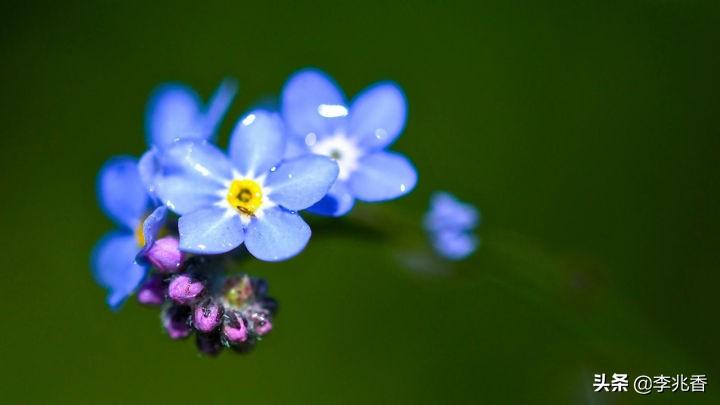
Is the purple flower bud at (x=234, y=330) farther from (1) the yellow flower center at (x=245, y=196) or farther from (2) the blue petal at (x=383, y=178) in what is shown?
(2) the blue petal at (x=383, y=178)

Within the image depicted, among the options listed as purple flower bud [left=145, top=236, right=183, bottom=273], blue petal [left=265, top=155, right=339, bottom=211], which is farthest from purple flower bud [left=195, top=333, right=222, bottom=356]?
blue petal [left=265, top=155, right=339, bottom=211]

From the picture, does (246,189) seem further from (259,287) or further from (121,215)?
(121,215)

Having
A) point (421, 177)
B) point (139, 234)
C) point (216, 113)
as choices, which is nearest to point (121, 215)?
point (139, 234)

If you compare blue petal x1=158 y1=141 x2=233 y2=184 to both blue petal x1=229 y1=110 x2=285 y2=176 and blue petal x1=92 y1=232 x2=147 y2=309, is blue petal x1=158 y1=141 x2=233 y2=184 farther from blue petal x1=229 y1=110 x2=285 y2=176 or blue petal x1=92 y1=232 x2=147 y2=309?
blue petal x1=92 y1=232 x2=147 y2=309

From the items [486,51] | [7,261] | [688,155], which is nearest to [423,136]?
[486,51]

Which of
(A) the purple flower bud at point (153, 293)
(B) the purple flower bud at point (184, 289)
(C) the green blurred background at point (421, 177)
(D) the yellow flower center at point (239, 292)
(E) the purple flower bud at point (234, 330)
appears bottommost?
(E) the purple flower bud at point (234, 330)

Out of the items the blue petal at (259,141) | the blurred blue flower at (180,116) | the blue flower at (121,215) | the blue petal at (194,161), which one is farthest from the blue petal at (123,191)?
the blue petal at (259,141)

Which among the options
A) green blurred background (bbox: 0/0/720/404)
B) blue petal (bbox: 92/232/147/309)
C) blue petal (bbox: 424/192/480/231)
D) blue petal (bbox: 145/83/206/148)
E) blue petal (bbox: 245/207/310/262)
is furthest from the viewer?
green blurred background (bbox: 0/0/720/404)
